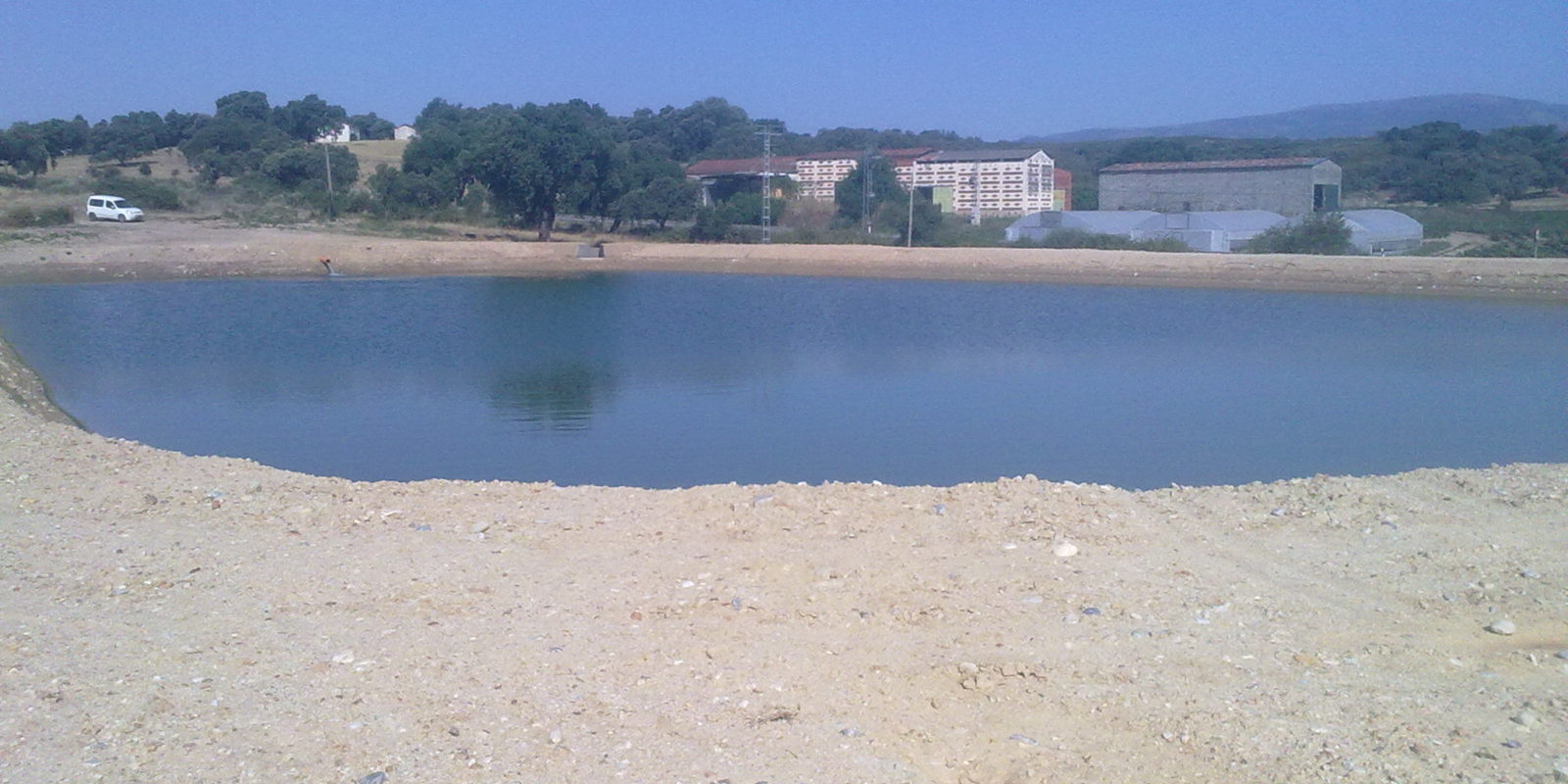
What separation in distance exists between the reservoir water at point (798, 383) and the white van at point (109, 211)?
887 cm

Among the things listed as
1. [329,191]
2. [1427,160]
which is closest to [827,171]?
[329,191]

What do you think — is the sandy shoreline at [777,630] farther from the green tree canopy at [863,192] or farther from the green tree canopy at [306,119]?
the green tree canopy at [306,119]

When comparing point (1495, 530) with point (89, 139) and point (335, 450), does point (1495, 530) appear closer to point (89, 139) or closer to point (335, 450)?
point (335, 450)

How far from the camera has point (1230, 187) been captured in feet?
154

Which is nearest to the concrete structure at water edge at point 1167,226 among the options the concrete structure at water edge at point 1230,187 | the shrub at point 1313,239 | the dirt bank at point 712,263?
the shrub at point 1313,239

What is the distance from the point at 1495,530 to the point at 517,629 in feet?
16.1

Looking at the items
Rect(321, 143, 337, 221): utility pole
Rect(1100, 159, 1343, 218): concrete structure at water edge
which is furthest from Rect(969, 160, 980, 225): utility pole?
Rect(321, 143, 337, 221): utility pole

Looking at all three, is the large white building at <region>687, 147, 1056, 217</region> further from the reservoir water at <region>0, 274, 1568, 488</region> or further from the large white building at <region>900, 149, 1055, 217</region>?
the reservoir water at <region>0, 274, 1568, 488</region>

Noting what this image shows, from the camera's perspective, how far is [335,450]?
11125 millimetres

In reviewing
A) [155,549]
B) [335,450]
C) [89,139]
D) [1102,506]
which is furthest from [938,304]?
[89,139]

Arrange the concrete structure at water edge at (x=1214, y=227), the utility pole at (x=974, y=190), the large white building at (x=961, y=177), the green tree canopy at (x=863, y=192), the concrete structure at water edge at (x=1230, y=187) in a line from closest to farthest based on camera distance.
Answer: the concrete structure at water edge at (x=1214, y=227), the concrete structure at water edge at (x=1230, y=187), the green tree canopy at (x=863, y=192), the large white building at (x=961, y=177), the utility pole at (x=974, y=190)

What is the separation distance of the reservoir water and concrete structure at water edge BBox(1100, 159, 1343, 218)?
60.0 feet

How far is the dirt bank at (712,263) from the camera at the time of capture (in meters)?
30.5

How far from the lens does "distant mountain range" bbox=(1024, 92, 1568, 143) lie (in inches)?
6142
